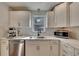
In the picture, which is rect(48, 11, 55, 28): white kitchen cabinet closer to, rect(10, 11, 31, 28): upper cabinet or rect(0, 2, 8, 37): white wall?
rect(10, 11, 31, 28): upper cabinet

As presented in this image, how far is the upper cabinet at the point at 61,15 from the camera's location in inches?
111

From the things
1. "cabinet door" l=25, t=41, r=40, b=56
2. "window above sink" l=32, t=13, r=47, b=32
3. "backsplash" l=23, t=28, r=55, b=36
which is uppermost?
"window above sink" l=32, t=13, r=47, b=32

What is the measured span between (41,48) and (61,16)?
0.88 m

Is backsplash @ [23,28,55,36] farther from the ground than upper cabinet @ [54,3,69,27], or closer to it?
closer to it

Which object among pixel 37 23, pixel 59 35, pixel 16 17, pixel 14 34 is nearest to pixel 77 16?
pixel 59 35

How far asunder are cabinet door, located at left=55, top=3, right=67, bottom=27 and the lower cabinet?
0.50 meters

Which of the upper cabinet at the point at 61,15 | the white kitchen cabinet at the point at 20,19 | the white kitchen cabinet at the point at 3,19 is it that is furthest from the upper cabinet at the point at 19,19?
the upper cabinet at the point at 61,15

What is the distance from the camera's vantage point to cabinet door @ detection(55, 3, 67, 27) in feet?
9.38

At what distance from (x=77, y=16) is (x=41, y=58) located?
1790 mm

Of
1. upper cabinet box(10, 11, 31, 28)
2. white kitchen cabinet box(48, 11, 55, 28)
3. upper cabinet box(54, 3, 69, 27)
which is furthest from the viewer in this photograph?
white kitchen cabinet box(48, 11, 55, 28)

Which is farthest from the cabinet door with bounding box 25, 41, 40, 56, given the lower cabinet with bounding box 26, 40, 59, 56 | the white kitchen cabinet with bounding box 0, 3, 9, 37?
the white kitchen cabinet with bounding box 0, 3, 9, 37

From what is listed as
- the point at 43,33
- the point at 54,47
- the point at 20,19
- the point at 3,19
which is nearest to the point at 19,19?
the point at 20,19

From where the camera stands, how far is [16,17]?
2934 mm

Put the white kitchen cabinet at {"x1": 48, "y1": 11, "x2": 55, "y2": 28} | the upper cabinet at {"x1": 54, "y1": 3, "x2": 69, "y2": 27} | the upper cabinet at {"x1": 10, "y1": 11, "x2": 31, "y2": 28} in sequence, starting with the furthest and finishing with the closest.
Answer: the white kitchen cabinet at {"x1": 48, "y1": 11, "x2": 55, "y2": 28}
the upper cabinet at {"x1": 10, "y1": 11, "x2": 31, "y2": 28}
the upper cabinet at {"x1": 54, "y1": 3, "x2": 69, "y2": 27}
